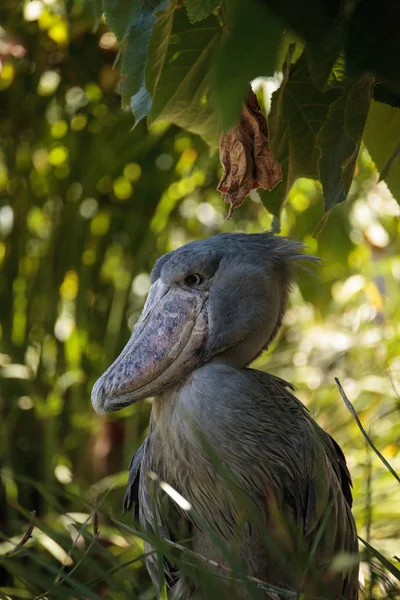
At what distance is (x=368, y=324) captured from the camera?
290 cm

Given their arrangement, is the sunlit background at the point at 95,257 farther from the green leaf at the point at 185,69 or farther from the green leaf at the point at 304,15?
the green leaf at the point at 304,15

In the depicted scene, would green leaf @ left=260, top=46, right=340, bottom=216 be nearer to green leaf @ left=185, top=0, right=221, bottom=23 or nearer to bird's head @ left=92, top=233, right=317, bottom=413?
bird's head @ left=92, top=233, right=317, bottom=413

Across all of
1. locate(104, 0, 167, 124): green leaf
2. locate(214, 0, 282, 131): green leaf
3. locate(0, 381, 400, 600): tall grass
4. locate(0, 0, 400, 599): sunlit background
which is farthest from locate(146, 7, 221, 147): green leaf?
locate(0, 0, 400, 599): sunlit background

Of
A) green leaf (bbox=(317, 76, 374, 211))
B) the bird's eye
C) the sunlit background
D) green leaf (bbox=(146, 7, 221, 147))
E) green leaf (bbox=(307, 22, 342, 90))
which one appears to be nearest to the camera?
green leaf (bbox=(307, 22, 342, 90))

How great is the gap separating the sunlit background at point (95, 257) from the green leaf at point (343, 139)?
1.66m

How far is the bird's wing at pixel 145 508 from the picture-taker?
125 cm

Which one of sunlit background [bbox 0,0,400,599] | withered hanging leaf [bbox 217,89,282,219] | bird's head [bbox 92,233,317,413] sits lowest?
sunlit background [bbox 0,0,400,599]

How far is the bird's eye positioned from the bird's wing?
259 mm

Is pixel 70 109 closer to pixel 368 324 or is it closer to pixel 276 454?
pixel 368 324

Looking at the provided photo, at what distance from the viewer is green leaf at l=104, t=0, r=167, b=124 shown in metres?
0.86

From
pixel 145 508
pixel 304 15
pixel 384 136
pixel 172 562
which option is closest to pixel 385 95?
pixel 384 136

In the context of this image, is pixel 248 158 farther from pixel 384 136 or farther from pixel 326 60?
pixel 326 60

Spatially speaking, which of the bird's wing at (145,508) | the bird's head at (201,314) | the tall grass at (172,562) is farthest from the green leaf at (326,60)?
the bird's wing at (145,508)

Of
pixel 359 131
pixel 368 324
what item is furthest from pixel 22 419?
pixel 359 131
